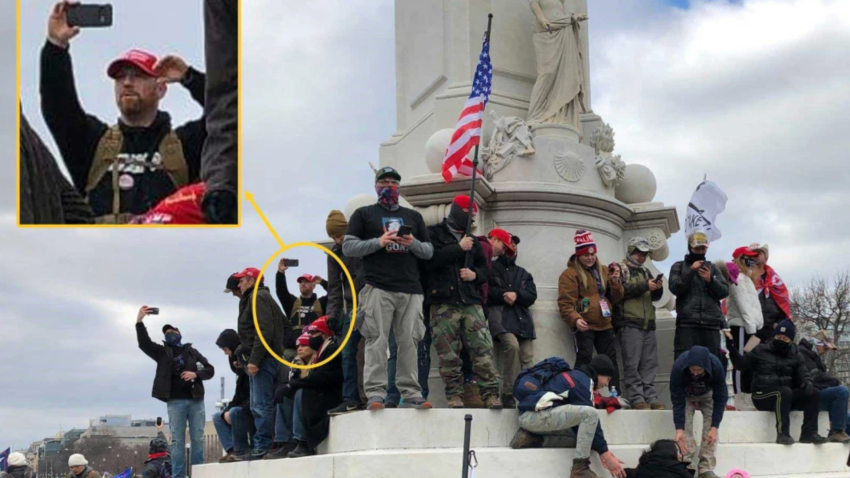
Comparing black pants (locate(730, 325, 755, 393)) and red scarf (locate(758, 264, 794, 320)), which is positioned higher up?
red scarf (locate(758, 264, 794, 320))

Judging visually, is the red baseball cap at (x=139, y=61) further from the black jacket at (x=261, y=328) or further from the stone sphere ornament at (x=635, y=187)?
the stone sphere ornament at (x=635, y=187)

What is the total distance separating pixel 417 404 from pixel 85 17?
178 inches

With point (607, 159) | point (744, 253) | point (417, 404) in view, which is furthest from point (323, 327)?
point (744, 253)

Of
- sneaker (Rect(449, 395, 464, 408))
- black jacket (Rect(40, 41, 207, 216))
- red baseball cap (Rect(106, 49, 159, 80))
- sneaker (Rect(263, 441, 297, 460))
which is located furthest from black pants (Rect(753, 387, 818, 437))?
red baseball cap (Rect(106, 49, 159, 80))

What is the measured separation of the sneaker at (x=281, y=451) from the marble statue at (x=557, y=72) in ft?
16.9

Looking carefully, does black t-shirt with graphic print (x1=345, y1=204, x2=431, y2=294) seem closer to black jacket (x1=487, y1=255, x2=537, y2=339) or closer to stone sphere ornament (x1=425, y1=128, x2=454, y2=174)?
black jacket (x1=487, y1=255, x2=537, y2=339)

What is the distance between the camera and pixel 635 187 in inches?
583

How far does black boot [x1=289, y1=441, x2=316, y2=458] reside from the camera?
35.1 ft

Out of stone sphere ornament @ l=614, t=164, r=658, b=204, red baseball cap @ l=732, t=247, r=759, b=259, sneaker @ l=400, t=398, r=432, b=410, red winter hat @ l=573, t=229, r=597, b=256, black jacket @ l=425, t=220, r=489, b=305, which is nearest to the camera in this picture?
sneaker @ l=400, t=398, r=432, b=410

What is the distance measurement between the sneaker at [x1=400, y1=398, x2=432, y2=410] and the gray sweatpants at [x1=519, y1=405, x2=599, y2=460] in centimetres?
84

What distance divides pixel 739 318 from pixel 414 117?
4790 millimetres

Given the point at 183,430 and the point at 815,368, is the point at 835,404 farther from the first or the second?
the point at 183,430

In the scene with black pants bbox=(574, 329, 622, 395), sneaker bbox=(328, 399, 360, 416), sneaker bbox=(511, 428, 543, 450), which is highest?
black pants bbox=(574, 329, 622, 395)

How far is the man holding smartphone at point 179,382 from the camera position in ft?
40.7
